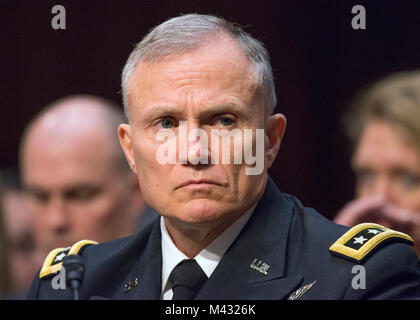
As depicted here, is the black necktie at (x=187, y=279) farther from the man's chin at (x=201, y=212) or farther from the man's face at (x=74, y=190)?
the man's face at (x=74, y=190)

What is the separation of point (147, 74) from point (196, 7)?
120cm

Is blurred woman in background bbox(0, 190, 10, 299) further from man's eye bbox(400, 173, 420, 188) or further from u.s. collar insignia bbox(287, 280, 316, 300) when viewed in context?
u.s. collar insignia bbox(287, 280, 316, 300)

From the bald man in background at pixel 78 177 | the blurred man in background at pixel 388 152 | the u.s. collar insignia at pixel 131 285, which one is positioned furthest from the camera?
the bald man in background at pixel 78 177

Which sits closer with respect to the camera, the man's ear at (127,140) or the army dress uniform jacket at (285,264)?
the army dress uniform jacket at (285,264)

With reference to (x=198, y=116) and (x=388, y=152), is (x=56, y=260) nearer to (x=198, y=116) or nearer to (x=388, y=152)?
(x=198, y=116)

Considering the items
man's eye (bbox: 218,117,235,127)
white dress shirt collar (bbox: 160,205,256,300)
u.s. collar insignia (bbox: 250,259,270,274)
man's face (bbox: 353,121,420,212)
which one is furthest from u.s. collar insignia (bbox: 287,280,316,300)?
man's face (bbox: 353,121,420,212)

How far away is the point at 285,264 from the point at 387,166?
1767 mm

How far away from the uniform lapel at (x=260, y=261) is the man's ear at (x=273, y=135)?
14cm

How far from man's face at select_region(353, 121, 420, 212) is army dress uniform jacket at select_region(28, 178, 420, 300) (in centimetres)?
123

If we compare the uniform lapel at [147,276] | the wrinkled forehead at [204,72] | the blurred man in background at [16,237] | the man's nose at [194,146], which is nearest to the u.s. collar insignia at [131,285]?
the uniform lapel at [147,276]

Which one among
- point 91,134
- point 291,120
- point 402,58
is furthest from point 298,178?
point 91,134

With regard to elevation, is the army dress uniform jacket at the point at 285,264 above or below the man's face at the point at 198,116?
below

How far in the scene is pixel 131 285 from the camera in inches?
149

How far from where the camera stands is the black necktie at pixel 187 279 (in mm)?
3516
